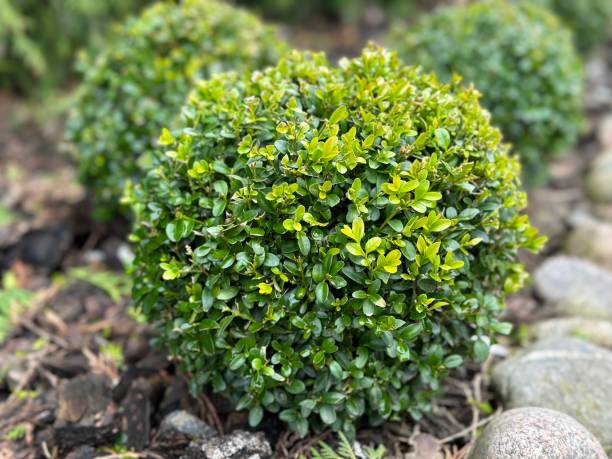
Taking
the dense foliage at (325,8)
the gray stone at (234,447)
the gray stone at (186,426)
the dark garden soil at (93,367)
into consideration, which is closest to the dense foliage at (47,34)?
the dark garden soil at (93,367)

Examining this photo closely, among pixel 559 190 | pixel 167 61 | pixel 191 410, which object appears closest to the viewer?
pixel 191 410

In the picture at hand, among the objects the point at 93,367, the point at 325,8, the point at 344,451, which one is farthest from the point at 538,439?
the point at 325,8

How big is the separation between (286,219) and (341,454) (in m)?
1.03

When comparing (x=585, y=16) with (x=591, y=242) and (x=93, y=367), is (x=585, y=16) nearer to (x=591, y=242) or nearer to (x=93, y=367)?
(x=591, y=242)

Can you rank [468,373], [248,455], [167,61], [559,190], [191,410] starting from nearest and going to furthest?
[248,455] → [191,410] → [468,373] → [167,61] → [559,190]

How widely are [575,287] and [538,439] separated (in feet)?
5.36

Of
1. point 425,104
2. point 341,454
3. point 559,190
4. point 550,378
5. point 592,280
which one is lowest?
point 341,454

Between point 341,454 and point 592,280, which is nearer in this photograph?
point 341,454

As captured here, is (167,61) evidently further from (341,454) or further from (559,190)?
(559,190)

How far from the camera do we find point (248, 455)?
2293mm

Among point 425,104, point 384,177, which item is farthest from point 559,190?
point 384,177

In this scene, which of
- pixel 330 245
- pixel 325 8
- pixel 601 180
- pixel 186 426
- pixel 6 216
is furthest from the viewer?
pixel 325 8

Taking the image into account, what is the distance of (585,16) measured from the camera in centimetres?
652

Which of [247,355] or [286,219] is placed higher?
[286,219]
